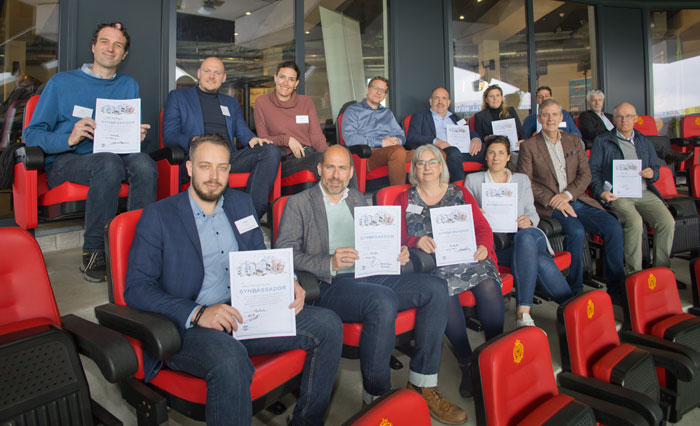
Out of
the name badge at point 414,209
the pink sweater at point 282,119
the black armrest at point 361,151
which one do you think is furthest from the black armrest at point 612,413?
the pink sweater at point 282,119

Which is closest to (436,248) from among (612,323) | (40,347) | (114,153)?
(612,323)

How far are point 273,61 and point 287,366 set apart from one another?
3.90 meters

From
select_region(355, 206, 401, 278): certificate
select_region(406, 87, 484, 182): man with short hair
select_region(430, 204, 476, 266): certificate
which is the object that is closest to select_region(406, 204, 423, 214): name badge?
select_region(430, 204, 476, 266): certificate

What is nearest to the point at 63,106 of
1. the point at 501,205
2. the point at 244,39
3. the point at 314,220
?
the point at 314,220

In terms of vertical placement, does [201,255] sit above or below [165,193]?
below

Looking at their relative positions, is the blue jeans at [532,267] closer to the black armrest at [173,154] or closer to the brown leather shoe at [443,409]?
the brown leather shoe at [443,409]

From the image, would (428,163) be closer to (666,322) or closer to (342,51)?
(666,322)

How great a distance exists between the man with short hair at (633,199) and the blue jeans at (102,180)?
341 centimetres

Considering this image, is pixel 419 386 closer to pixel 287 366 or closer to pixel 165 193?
pixel 287 366

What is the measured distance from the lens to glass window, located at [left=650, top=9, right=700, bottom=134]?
6.82 meters

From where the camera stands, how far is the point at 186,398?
129 centimetres

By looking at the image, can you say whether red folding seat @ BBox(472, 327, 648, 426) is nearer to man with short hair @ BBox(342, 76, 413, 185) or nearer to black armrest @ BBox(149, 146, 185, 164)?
black armrest @ BBox(149, 146, 185, 164)

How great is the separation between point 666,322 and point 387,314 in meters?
1.52

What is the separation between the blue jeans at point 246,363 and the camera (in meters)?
1.23
